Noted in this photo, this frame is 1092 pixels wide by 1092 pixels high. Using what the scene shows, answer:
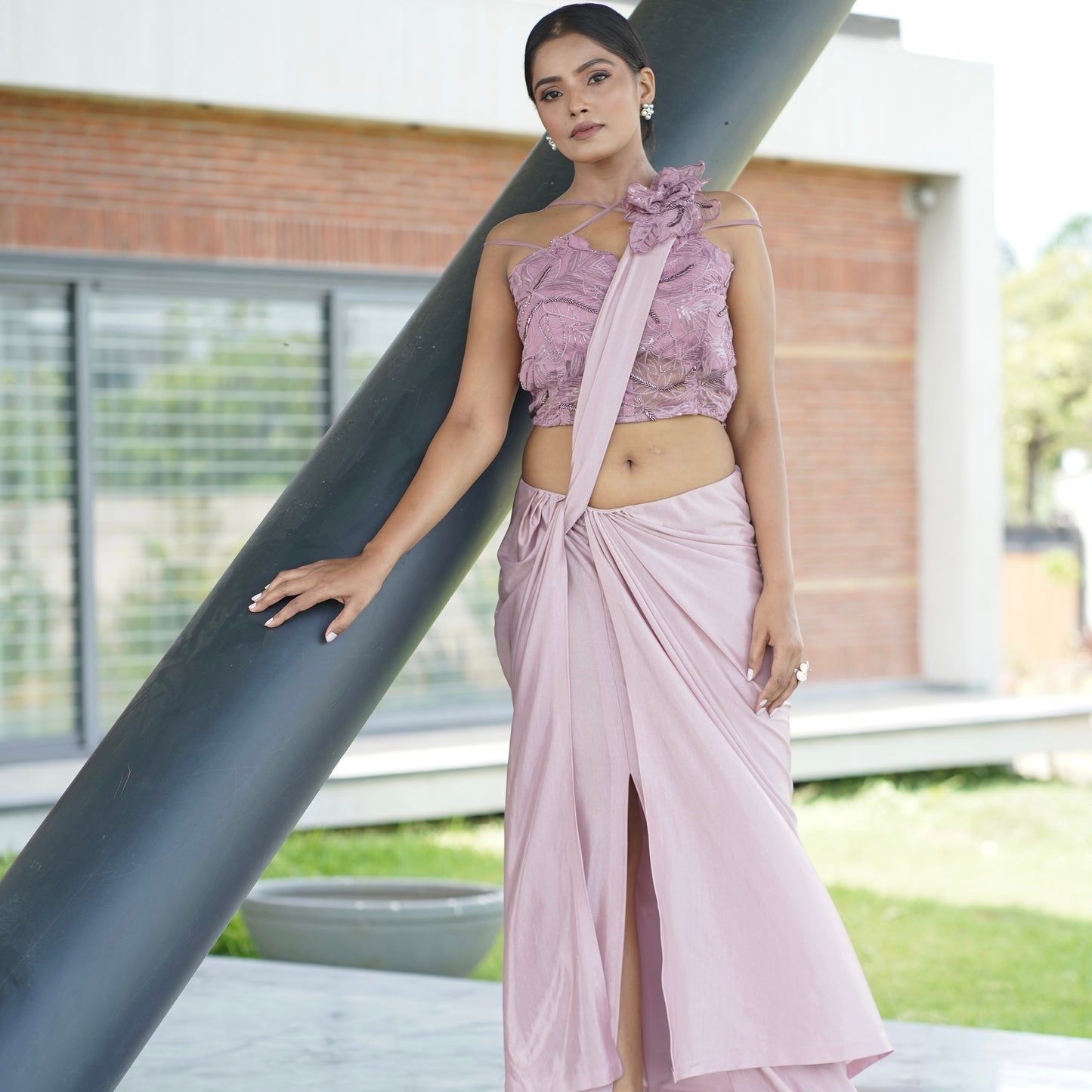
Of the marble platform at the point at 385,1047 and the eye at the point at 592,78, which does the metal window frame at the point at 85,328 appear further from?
the eye at the point at 592,78

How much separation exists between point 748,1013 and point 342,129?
6.99m

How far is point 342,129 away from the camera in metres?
8.51

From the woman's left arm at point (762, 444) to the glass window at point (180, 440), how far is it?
6.22m

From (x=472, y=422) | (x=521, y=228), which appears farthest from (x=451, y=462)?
(x=521, y=228)

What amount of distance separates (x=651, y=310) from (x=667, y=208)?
15 centimetres

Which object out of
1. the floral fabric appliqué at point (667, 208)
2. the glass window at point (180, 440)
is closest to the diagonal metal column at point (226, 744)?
the floral fabric appliqué at point (667, 208)

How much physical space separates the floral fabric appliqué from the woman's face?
81 mm

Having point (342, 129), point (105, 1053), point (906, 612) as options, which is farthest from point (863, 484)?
point (105, 1053)

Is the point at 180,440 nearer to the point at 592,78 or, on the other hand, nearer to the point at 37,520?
the point at 37,520

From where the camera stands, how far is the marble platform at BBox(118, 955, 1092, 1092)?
2.94 metres

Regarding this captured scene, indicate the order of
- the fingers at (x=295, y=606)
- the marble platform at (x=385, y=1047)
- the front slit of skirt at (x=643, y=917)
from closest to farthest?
the fingers at (x=295, y=606), the front slit of skirt at (x=643, y=917), the marble platform at (x=385, y=1047)

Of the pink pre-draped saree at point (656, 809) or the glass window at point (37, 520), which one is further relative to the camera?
the glass window at point (37, 520)

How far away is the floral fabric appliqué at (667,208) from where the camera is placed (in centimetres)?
227

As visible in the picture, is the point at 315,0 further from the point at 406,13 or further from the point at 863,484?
the point at 863,484
